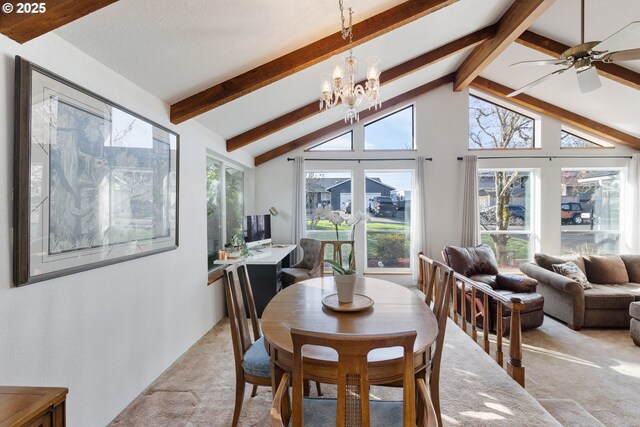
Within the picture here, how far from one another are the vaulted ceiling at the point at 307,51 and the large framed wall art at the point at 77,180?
11.6 inches

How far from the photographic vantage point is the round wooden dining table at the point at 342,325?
1.22m

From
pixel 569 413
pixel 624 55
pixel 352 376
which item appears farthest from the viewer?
pixel 624 55

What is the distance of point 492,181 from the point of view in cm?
523

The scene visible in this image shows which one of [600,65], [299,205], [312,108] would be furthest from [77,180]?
[600,65]

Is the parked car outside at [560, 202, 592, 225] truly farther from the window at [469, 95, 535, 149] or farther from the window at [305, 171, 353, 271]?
the window at [305, 171, 353, 271]

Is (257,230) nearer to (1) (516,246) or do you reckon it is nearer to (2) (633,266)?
(1) (516,246)

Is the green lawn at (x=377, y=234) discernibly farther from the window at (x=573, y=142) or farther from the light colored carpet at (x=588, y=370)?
the window at (x=573, y=142)

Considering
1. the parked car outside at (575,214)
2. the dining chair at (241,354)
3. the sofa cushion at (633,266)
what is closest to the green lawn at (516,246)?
the parked car outside at (575,214)

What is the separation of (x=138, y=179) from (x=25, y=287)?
37.6 inches

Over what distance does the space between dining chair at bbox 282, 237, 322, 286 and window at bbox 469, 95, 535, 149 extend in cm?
333

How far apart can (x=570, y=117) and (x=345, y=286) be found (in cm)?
550

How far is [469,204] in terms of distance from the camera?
5004 mm

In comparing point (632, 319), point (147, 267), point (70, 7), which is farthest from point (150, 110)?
point (632, 319)

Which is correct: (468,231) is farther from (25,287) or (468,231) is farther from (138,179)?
(25,287)
